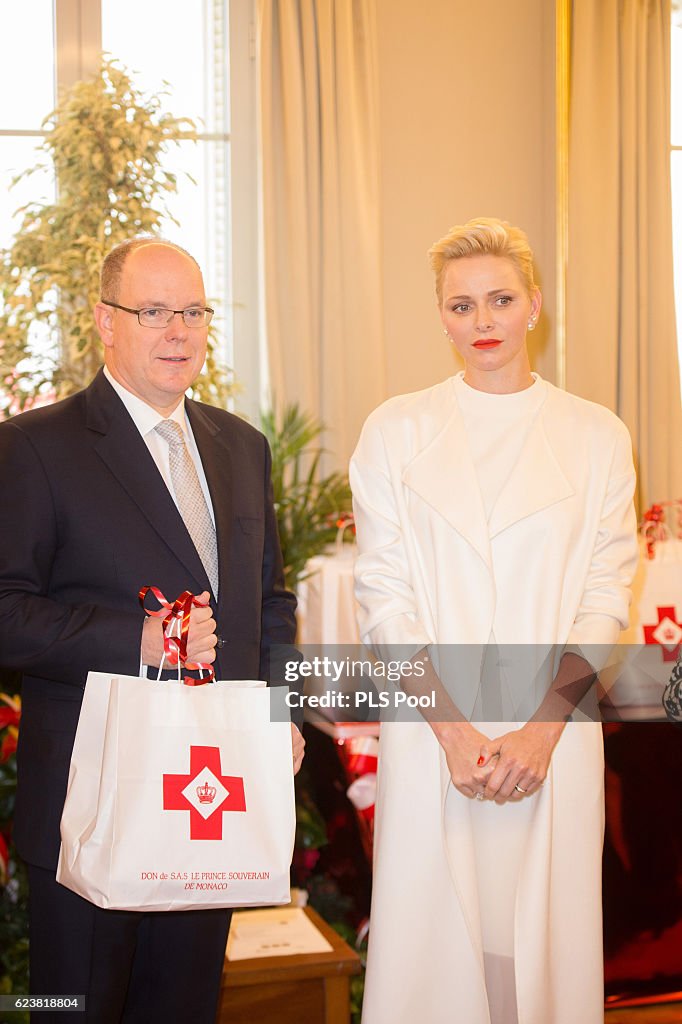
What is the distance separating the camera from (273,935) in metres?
2.50

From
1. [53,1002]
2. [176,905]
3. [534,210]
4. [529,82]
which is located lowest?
[53,1002]

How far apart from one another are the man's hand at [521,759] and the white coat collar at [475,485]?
30 cm

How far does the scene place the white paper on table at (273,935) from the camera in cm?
239

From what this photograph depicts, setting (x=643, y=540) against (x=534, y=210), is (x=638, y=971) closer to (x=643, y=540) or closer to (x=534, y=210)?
(x=643, y=540)

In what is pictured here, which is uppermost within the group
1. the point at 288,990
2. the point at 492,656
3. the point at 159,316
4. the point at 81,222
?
the point at 81,222

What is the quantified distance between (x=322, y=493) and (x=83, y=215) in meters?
1.40

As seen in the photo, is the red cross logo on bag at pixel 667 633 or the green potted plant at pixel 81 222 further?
the green potted plant at pixel 81 222

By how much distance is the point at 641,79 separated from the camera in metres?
4.04

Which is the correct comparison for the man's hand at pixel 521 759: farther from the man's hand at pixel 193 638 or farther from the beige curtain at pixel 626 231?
the beige curtain at pixel 626 231

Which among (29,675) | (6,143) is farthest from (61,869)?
(6,143)

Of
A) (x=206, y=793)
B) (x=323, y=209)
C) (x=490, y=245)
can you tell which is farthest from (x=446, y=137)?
(x=206, y=793)

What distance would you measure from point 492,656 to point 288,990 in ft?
3.19

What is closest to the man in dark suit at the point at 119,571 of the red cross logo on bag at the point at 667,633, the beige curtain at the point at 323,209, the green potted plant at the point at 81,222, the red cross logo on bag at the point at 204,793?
the red cross logo on bag at the point at 204,793

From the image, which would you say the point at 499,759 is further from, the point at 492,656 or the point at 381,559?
the point at 381,559
